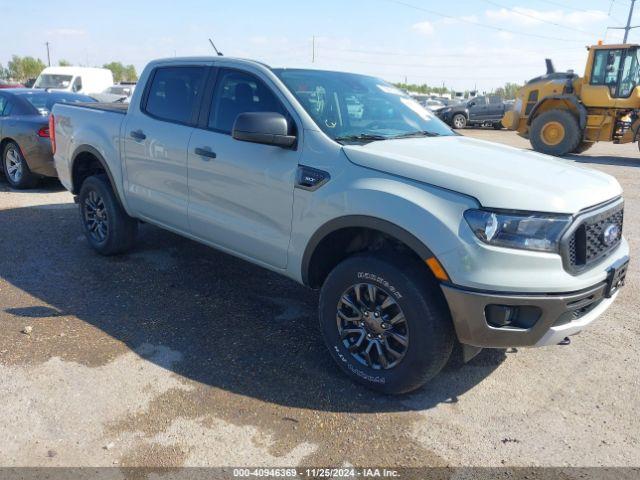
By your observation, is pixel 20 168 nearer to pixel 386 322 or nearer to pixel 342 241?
pixel 342 241

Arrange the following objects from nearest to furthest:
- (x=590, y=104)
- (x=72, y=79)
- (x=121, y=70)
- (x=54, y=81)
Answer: (x=590, y=104)
(x=54, y=81)
(x=72, y=79)
(x=121, y=70)

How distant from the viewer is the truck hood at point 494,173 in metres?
2.64

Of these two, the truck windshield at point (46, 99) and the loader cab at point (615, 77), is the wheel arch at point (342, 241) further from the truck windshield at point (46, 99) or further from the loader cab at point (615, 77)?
the loader cab at point (615, 77)

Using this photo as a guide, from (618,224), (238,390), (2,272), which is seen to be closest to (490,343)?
(618,224)

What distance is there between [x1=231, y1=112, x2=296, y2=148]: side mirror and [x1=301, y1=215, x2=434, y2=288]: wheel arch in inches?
24.8

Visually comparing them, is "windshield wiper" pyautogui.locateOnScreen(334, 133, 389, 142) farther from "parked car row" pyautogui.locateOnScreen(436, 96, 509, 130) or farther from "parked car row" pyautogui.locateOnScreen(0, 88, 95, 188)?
"parked car row" pyautogui.locateOnScreen(436, 96, 509, 130)

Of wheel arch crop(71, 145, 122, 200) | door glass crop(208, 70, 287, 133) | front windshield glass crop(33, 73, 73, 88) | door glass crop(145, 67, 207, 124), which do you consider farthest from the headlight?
front windshield glass crop(33, 73, 73, 88)

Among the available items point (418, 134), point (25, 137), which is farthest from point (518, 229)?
point (25, 137)

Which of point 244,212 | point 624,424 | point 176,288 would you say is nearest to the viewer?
point 624,424

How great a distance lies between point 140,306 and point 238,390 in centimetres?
148

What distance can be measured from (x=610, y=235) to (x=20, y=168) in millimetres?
8130

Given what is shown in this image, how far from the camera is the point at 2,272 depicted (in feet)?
16.0

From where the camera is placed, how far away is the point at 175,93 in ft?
14.5

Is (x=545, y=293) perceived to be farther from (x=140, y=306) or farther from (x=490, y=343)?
(x=140, y=306)
